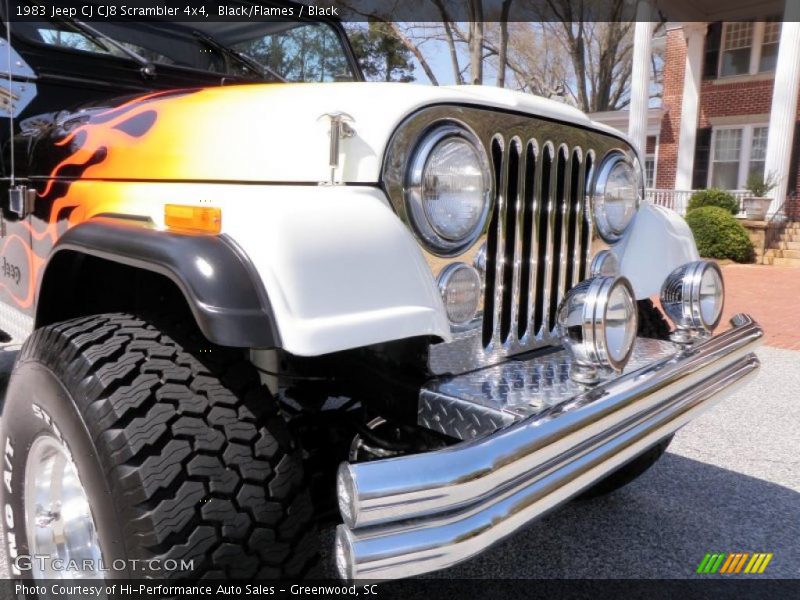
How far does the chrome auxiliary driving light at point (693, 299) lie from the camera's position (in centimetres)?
200

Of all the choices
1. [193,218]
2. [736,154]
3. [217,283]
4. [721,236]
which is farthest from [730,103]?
[217,283]

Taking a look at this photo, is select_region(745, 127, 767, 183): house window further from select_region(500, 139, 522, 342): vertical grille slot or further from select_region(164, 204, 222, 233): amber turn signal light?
select_region(164, 204, 222, 233): amber turn signal light

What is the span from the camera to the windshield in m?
2.41

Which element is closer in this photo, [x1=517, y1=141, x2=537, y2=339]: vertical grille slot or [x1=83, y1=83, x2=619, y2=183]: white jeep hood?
[x1=83, y1=83, x2=619, y2=183]: white jeep hood

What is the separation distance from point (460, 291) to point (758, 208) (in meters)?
12.5

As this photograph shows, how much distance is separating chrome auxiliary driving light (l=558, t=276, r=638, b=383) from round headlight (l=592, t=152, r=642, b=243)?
0.53 m

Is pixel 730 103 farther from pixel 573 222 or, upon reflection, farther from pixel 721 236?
pixel 573 222

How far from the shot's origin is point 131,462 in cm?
123

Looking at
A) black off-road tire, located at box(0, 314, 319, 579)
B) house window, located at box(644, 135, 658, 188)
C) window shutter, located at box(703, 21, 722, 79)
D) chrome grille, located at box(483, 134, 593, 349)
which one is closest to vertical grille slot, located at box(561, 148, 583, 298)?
chrome grille, located at box(483, 134, 593, 349)

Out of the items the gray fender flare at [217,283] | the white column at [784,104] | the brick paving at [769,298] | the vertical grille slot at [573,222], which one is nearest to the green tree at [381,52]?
the brick paving at [769,298]

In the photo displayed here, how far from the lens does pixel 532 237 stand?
1.78m

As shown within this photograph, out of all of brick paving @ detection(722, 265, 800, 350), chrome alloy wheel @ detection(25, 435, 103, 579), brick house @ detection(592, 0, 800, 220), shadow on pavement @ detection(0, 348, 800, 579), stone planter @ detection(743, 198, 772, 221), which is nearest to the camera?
chrome alloy wheel @ detection(25, 435, 103, 579)

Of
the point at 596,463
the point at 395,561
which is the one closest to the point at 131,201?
the point at 395,561

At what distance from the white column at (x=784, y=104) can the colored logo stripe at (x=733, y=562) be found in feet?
39.5
